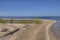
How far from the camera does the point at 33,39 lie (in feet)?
46.2
